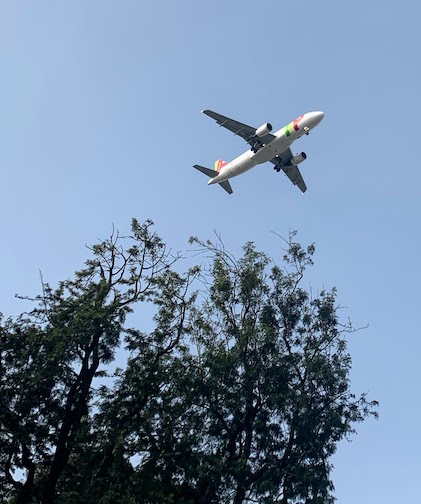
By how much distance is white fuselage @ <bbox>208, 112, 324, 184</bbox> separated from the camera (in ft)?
134

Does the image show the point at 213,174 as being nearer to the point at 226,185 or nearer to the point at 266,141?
the point at 226,185

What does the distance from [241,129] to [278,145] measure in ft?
11.1

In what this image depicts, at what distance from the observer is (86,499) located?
1888 cm

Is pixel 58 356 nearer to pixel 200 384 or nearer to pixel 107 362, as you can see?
pixel 107 362

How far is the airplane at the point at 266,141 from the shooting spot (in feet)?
135

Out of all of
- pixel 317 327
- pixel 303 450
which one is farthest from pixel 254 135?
pixel 303 450

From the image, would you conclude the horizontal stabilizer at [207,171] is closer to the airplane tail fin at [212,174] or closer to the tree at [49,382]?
the airplane tail fin at [212,174]

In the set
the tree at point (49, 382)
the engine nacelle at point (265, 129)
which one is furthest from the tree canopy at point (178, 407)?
the engine nacelle at point (265, 129)

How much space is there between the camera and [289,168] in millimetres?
49906

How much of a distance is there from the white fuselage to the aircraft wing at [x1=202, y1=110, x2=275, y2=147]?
580 millimetres

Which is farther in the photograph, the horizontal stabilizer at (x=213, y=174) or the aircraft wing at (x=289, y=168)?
the horizontal stabilizer at (x=213, y=174)

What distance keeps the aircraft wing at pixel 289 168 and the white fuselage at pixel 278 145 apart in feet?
14.3

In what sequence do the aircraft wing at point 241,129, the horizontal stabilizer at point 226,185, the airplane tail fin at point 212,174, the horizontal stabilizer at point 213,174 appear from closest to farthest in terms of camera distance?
the aircraft wing at point 241,129 < the horizontal stabilizer at point 213,174 < the airplane tail fin at point 212,174 < the horizontal stabilizer at point 226,185

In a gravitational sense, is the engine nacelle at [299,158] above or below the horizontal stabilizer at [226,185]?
below
